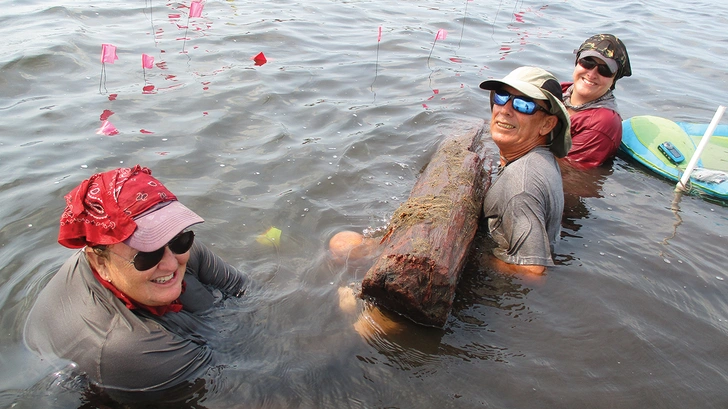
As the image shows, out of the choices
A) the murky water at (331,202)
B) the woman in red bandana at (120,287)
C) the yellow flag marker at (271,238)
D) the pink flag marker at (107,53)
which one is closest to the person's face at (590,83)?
the murky water at (331,202)

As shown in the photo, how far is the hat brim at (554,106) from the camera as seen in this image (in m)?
4.05

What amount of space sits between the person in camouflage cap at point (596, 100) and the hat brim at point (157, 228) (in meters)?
5.04

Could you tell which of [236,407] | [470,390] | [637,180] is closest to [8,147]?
[236,407]

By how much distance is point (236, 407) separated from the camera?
3.22 meters

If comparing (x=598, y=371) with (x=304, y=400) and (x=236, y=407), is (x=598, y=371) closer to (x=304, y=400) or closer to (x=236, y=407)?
(x=304, y=400)

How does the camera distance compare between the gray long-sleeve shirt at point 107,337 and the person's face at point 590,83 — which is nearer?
the gray long-sleeve shirt at point 107,337

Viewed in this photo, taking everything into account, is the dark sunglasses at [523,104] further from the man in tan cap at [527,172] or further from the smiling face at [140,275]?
the smiling face at [140,275]

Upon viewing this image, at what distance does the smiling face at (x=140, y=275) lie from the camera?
278 cm

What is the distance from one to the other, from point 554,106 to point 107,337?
3.56 m

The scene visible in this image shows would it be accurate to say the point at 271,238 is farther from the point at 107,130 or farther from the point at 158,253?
the point at 107,130

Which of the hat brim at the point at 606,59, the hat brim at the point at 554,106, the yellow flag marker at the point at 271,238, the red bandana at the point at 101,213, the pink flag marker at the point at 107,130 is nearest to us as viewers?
the red bandana at the point at 101,213

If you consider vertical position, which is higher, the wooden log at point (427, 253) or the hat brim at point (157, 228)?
the hat brim at point (157, 228)

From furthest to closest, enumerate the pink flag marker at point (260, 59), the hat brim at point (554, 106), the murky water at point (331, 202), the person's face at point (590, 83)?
the pink flag marker at point (260, 59)
the person's face at point (590, 83)
the hat brim at point (554, 106)
the murky water at point (331, 202)

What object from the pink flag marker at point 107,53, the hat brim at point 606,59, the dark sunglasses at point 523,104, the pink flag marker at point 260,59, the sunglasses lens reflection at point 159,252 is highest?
the dark sunglasses at point 523,104
